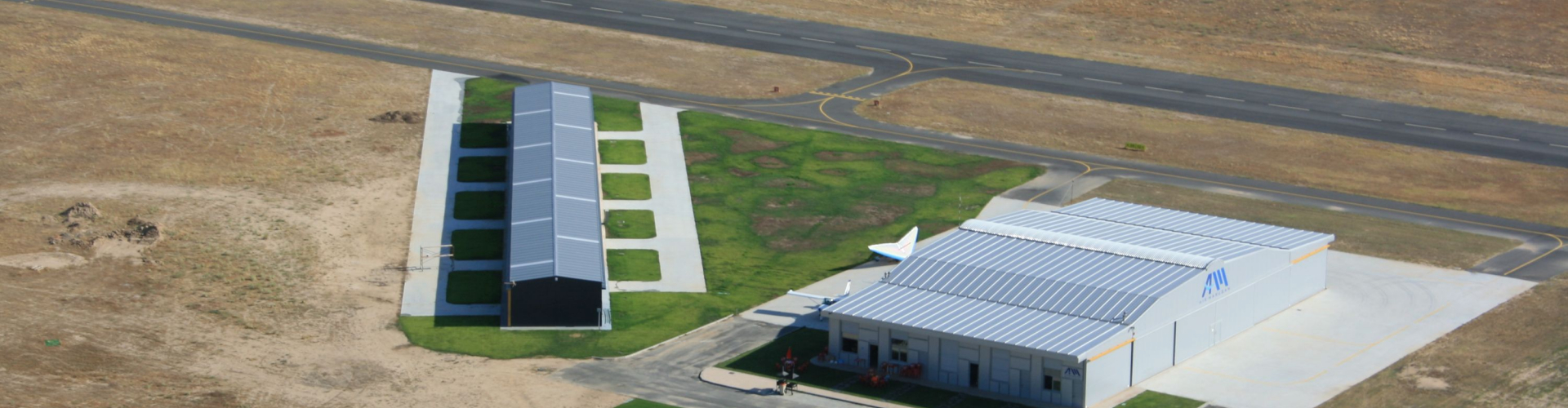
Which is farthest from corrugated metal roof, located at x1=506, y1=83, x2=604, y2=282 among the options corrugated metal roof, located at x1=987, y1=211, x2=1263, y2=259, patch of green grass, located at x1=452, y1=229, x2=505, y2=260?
corrugated metal roof, located at x1=987, y1=211, x2=1263, y2=259

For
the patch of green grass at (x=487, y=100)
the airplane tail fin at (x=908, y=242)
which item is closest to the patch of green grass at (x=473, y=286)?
the airplane tail fin at (x=908, y=242)

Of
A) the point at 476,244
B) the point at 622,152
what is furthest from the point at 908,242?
the point at 622,152

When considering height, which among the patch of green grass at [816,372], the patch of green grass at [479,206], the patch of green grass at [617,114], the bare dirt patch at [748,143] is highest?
the patch of green grass at [617,114]

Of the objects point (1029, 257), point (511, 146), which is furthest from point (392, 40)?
point (1029, 257)

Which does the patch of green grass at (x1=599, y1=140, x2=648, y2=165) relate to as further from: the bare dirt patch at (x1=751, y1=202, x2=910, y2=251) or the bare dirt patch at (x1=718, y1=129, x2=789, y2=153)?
the bare dirt patch at (x1=751, y1=202, x2=910, y2=251)

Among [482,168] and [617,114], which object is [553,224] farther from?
[617,114]

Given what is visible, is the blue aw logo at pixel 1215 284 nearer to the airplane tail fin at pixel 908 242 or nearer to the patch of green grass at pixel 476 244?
the airplane tail fin at pixel 908 242

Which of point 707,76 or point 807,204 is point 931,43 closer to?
point 707,76
